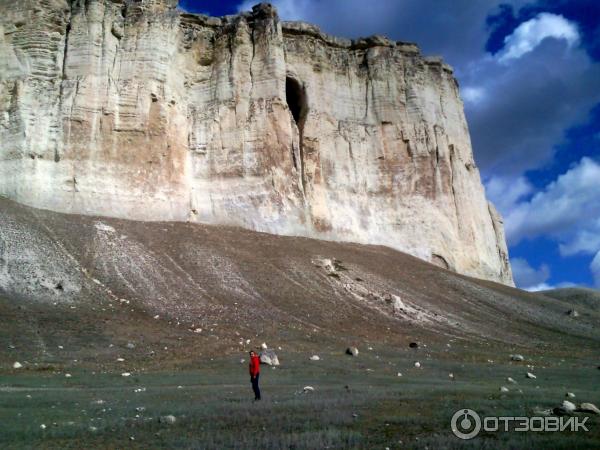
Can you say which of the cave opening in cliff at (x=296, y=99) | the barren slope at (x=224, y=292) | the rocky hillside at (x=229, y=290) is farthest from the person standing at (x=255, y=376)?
the cave opening in cliff at (x=296, y=99)

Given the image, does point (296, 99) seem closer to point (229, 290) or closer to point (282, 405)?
point (229, 290)

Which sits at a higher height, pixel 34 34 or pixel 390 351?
pixel 34 34

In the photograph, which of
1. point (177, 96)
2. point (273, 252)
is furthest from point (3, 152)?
point (273, 252)

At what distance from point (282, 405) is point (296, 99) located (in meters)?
37.9

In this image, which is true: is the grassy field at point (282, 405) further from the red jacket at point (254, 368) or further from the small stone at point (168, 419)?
the red jacket at point (254, 368)

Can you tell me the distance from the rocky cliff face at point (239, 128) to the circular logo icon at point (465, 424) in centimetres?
2805

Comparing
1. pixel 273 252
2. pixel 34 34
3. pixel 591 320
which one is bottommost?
pixel 591 320

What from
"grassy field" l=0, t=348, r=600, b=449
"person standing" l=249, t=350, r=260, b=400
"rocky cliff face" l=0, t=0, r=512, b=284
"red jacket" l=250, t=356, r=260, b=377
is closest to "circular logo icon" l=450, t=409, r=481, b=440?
"grassy field" l=0, t=348, r=600, b=449

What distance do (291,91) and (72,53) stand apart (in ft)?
55.9

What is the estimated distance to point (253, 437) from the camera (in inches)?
319

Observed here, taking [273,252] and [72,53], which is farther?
[72,53]

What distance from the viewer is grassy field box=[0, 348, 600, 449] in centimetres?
795

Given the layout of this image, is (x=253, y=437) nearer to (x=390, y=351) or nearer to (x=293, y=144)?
(x=390, y=351)

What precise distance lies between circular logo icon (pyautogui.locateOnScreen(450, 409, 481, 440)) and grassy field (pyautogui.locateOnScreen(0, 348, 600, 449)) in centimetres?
17
